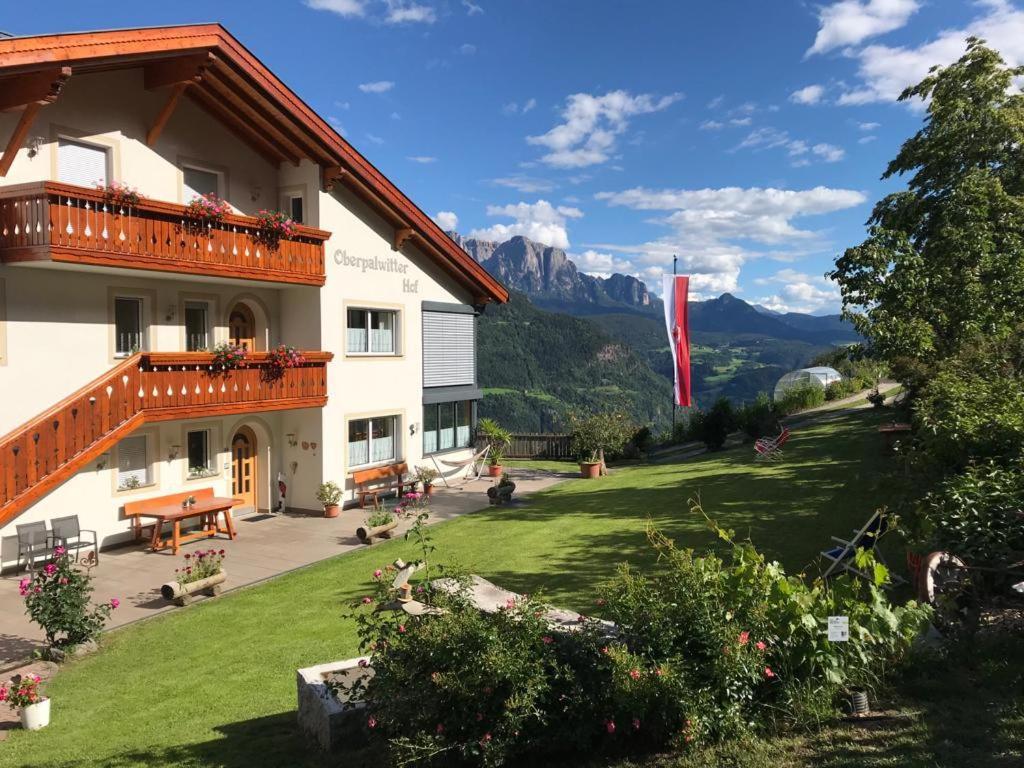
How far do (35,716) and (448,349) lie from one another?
17.1 m

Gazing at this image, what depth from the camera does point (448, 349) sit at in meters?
23.7

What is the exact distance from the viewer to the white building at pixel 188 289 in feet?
43.2

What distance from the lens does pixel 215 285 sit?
17.5 m

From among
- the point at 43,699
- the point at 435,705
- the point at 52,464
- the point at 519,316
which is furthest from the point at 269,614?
the point at 519,316

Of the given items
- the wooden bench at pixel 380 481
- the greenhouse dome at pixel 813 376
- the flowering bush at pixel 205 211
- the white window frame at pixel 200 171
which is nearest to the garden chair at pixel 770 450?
the wooden bench at pixel 380 481

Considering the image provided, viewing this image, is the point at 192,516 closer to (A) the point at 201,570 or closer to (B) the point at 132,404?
(B) the point at 132,404

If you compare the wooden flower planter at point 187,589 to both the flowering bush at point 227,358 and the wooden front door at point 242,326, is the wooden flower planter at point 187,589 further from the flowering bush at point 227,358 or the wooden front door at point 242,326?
the wooden front door at point 242,326

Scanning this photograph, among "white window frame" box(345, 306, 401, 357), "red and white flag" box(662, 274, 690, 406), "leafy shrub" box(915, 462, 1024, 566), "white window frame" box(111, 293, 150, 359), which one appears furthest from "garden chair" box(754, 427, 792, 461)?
"white window frame" box(111, 293, 150, 359)

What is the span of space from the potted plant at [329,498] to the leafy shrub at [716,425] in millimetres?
15423

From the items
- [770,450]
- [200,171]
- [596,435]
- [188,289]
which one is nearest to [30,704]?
[188,289]

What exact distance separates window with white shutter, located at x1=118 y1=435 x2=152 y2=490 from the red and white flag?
17050 mm

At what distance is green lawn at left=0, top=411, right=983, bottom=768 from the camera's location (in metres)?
6.81

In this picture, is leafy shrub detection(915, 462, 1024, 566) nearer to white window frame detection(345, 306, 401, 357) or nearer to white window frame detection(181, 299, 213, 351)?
white window frame detection(181, 299, 213, 351)

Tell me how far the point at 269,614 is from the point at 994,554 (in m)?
9.43
